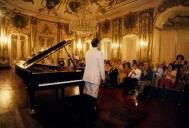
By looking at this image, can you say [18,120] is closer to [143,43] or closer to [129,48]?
[143,43]

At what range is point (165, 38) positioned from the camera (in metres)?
8.46

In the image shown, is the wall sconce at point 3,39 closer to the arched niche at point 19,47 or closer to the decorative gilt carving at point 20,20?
the arched niche at point 19,47

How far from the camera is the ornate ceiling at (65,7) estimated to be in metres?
10.1

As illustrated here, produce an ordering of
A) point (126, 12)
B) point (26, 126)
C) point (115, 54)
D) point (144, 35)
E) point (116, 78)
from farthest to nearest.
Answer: point (115, 54) < point (126, 12) < point (144, 35) < point (116, 78) < point (26, 126)

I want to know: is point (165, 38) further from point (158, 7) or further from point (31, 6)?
point (31, 6)

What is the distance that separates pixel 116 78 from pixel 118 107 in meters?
2.67

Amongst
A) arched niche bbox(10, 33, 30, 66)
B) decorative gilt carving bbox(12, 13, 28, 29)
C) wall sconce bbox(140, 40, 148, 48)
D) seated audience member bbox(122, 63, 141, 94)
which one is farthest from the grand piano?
decorative gilt carving bbox(12, 13, 28, 29)

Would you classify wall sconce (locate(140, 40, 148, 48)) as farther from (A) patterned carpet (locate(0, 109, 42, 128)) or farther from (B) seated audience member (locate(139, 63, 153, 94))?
(A) patterned carpet (locate(0, 109, 42, 128))

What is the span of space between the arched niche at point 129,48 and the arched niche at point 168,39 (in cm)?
171

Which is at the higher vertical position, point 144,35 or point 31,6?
point 31,6

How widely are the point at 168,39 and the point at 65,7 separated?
873cm

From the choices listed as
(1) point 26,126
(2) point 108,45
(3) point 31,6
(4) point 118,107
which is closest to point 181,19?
(2) point 108,45

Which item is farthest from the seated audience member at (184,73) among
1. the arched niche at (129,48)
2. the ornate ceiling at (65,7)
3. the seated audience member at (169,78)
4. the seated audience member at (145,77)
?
the ornate ceiling at (65,7)

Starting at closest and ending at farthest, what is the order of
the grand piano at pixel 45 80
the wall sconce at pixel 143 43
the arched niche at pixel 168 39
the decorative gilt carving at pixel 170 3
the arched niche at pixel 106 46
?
1. the grand piano at pixel 45 80
2. the decorative gilt carving at pixel 170 3
3. the arched niche at pixel 168 39
4. the wall sconce at pixel 143 43
5. the arched niche at pixel 106 46
